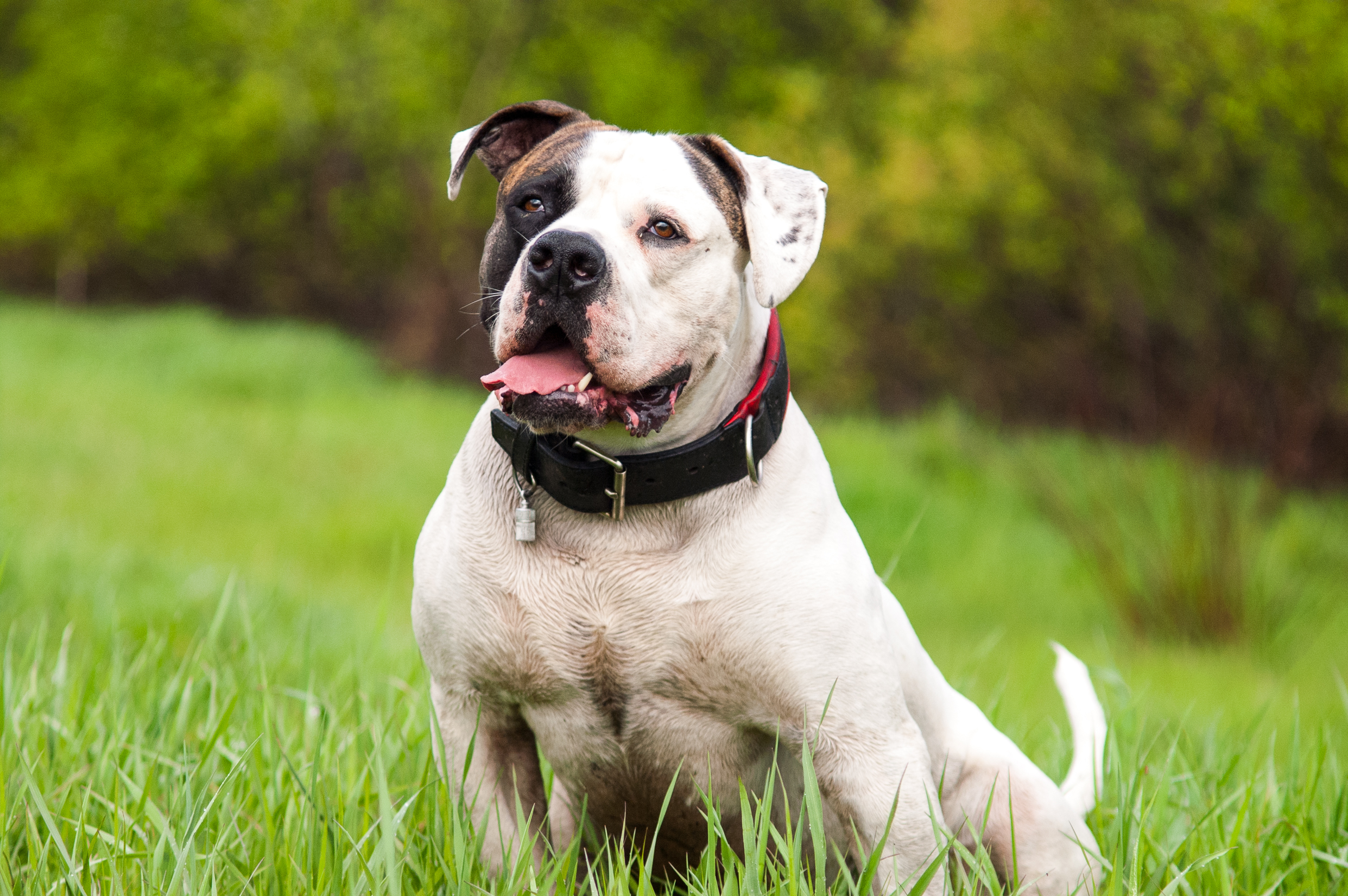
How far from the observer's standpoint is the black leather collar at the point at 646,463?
214 cm

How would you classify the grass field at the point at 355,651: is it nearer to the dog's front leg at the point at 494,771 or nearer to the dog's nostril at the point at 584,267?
the dog's front leg at the point at 494,771

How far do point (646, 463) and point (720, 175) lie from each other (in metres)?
0.58

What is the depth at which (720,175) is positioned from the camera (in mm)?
2334

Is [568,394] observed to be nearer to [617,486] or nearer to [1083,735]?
[617,486]

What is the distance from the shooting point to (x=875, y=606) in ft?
7.22

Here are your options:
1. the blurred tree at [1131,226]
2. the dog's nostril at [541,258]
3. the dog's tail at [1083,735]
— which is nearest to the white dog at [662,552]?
the dog's nostril at [541,258]

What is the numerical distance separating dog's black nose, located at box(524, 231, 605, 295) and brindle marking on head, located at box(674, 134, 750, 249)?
312 mm

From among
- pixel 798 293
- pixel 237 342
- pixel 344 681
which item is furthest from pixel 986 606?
pixel 237 342

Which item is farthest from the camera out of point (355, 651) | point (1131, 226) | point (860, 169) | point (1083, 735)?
point (860, 169)

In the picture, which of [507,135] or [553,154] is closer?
[553,154]

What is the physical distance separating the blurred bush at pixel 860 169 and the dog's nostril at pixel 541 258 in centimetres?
38

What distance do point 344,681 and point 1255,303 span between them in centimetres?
798

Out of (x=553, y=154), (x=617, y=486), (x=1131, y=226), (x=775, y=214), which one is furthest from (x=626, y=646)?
(x=1131, y=226)

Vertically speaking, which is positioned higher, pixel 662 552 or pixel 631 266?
pixel 631 266
